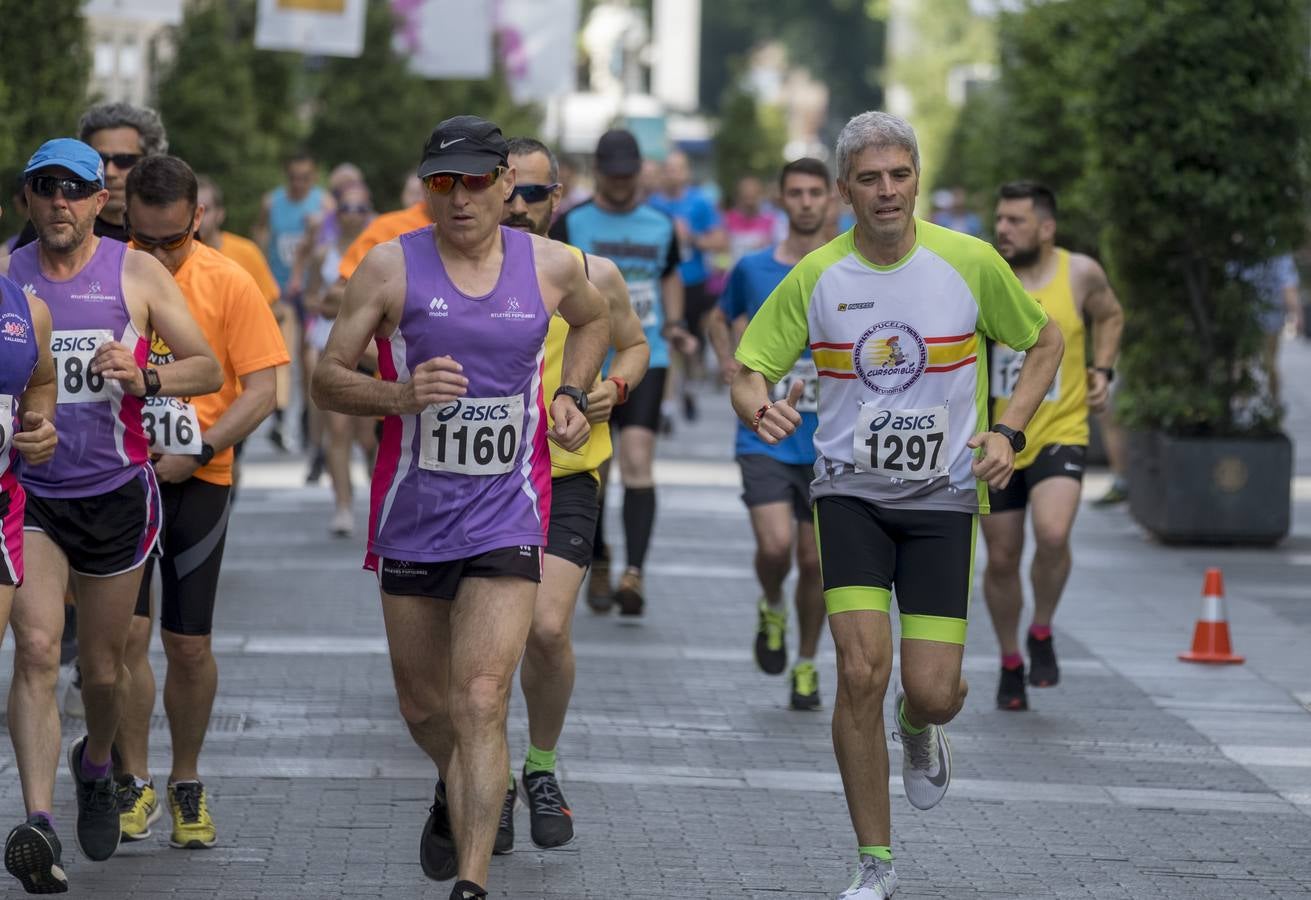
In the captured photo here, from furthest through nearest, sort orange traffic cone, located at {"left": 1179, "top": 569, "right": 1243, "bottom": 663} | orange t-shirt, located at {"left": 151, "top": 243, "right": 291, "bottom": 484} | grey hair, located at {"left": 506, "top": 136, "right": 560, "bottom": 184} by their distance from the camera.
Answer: orange traffic cone, located at {"left": 1179, "top": 569, "right": 1243, "bottom": 663}
grey hair, located at {"left": 506, "top": 136, "right": 560, "bottom": 184}
orange t-shirt, located at {"left": 151, "top": 243, "right": 291, "bottom": 484}

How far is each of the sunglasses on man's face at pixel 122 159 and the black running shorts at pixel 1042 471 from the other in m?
3.36

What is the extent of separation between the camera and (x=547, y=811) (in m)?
6.88

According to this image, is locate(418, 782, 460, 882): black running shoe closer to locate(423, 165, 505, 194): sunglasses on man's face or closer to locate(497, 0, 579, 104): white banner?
locate(423, 165, 505, 194): sunglasses on man's face

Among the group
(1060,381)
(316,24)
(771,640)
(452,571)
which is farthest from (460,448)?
(316,24)

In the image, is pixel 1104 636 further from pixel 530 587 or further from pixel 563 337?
pixel 530 587

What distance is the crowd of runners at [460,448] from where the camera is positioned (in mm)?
5961

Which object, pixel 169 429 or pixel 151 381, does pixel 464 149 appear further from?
pixel 169 429

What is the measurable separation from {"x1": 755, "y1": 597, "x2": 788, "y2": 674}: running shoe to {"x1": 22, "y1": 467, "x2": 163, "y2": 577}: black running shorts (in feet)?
11.6

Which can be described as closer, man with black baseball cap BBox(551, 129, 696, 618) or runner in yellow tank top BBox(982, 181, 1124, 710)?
runner in yellow tank top BBox(982, 181, 1124, 710)

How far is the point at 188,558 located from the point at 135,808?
71cm

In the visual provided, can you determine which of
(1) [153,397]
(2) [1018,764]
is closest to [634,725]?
(2) [1018,764]

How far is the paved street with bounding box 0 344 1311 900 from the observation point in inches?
259

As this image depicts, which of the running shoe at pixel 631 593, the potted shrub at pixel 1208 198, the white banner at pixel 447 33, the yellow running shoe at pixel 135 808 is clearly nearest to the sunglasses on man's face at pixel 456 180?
the yellow running shoe at pixel 135 808

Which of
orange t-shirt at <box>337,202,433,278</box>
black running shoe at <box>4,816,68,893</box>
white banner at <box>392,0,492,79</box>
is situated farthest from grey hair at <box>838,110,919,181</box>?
white banner at <box>392,0,492,79</box>
